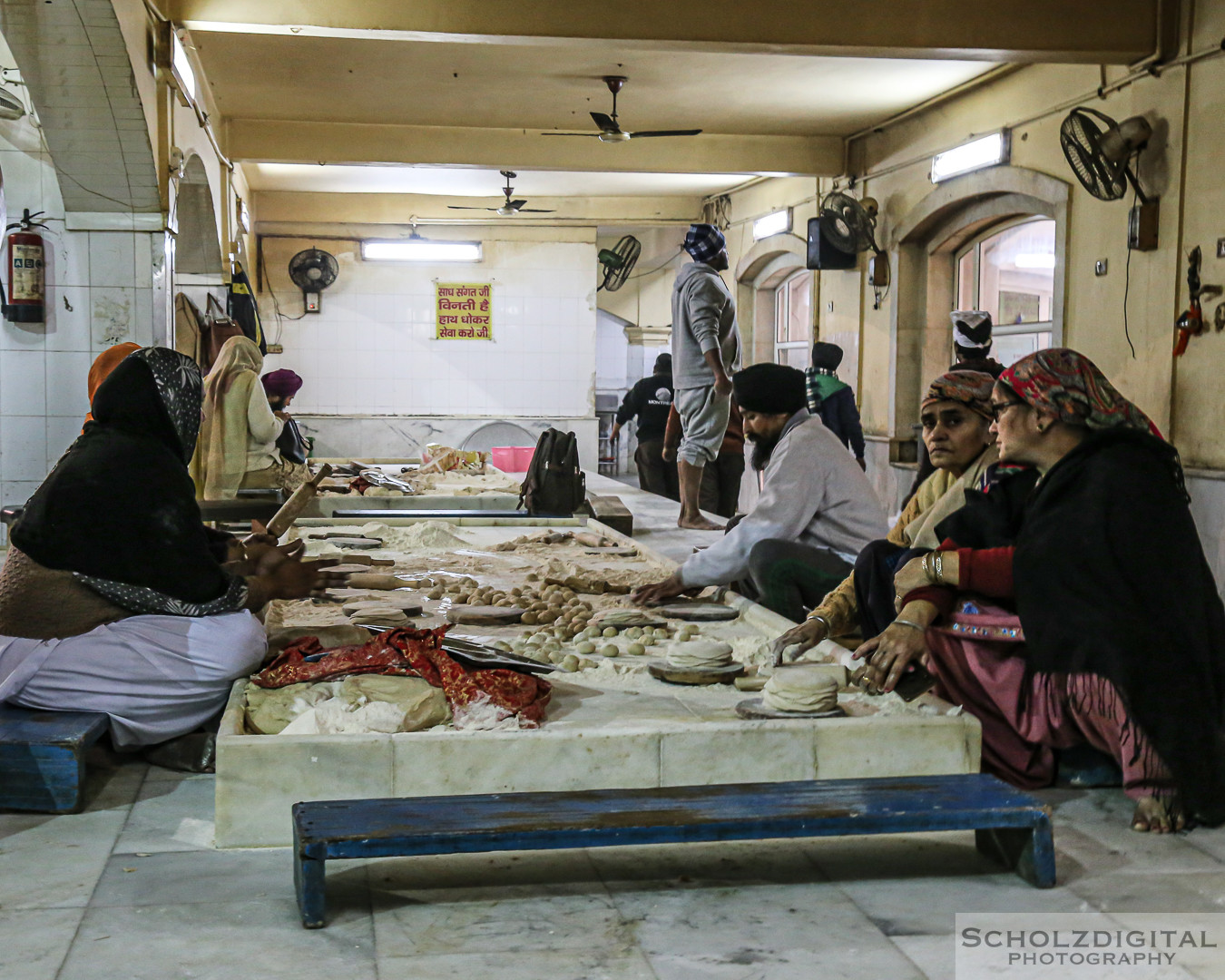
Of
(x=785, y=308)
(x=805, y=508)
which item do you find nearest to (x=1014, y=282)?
(x=785, y=308)

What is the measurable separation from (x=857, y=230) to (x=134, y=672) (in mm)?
8962

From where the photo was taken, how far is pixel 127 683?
127 inches

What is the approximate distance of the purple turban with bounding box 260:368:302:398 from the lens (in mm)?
9188

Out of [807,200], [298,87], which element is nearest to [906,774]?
[298,87]

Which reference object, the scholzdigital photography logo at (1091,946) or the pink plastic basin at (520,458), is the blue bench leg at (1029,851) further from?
the pink plastic basin at (520,458)

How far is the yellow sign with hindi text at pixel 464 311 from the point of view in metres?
15.7

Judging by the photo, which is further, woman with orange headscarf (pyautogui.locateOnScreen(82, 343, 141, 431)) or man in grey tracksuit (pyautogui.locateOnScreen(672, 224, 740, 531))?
man in grey tracksuit (pyautogui.locateOnScreen(672, 224, 740, 531))

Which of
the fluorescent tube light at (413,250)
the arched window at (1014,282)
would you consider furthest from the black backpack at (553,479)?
the fluorescent tube light at (413,250)

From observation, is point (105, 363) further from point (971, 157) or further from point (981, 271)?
point (981, 271)

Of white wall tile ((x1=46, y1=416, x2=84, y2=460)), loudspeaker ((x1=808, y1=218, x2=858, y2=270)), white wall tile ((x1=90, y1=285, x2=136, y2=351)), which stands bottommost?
white wall tile ((x1=46, y1=416, x2=84, y2=460))

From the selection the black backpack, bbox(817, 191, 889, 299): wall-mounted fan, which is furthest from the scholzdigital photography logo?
bbox(817, 191, 889, 299): wall-mounted fan

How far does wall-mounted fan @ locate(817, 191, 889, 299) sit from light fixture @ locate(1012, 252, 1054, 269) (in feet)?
4.62

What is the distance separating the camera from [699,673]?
3.54 meters

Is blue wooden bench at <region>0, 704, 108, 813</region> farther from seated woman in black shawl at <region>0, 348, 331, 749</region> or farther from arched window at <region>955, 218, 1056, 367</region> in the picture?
arched window at <region>955, 218, 1056, 367</region>
